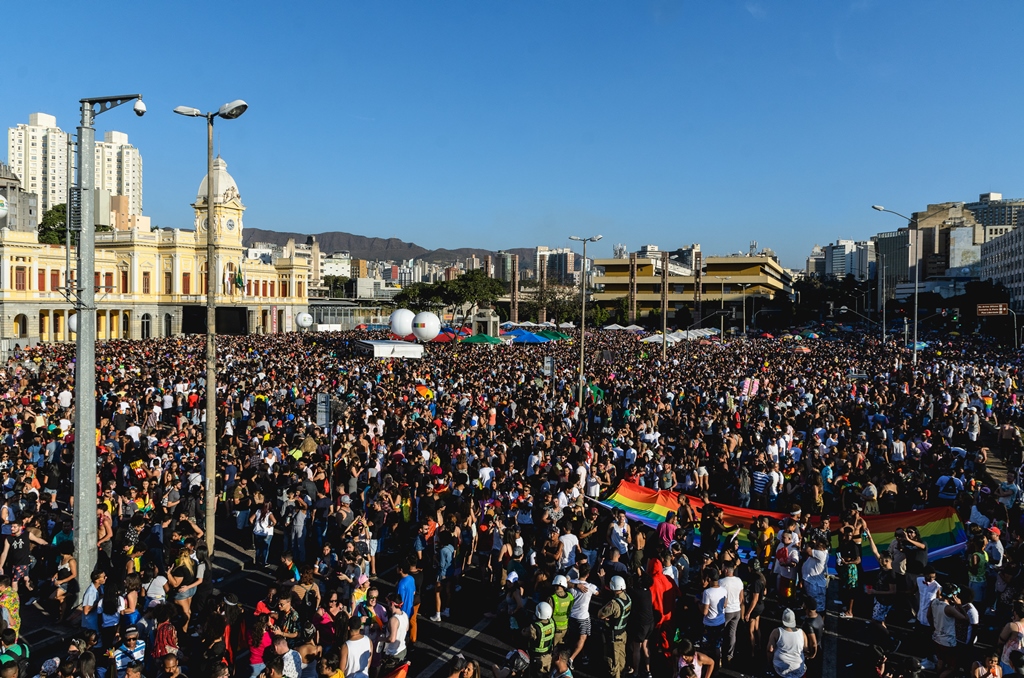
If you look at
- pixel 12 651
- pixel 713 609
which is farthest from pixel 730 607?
pixel 12 651

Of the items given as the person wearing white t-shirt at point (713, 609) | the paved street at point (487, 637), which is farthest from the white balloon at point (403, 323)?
the person wearing white t-shirt at point (713, 609)

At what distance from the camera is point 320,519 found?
11383 millimetres

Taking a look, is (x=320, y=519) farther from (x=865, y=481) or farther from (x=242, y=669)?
(x=865, y=481)

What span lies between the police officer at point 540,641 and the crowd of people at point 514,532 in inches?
1.4

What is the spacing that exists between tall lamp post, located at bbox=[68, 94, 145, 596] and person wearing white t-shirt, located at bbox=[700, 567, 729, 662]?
259 inches

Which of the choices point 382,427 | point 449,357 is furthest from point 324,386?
point 449,357

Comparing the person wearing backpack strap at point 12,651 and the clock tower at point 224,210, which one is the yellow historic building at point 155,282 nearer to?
the clock tower at point 224,210

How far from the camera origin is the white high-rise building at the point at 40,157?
573 ft

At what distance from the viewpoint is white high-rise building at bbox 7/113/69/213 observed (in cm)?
17462

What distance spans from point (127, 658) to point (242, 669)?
148cm

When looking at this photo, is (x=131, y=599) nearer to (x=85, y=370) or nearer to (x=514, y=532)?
(x=85, y=370)

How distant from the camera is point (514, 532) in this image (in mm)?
9836

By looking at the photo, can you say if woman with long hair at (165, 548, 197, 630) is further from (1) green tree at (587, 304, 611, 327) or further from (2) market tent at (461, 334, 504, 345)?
(1) green tree at (587, 304, 611, 327)

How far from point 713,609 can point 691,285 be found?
10165 centimetres
